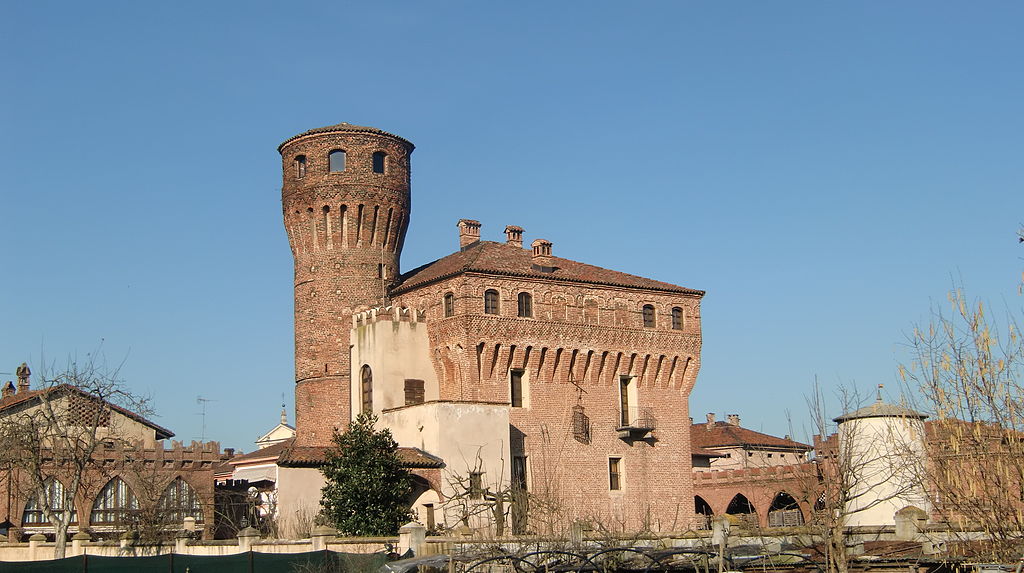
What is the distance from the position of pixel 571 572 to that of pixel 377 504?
55.5 ft

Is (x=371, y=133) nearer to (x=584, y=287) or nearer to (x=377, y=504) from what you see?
(x=584, y=287)

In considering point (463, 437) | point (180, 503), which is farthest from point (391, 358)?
point (180, 503)

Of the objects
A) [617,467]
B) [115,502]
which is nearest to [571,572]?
[617,467]

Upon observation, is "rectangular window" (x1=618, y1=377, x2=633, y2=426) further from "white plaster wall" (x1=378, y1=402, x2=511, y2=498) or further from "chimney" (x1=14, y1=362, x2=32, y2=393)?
"chimney" (x1=14, y1=362, x2=32, y2=393)

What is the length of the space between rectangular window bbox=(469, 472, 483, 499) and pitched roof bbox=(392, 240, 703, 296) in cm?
723

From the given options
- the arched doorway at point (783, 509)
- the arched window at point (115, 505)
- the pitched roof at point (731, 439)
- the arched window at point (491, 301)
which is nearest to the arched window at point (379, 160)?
the arched window at point (491, 301)

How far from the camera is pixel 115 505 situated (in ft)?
146

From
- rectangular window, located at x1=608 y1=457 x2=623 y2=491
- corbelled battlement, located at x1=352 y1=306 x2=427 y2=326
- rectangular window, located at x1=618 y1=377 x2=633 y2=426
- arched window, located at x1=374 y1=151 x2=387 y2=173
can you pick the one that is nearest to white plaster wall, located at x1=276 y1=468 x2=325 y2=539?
corbelled battlement, located at x1=352 y1=306 x2=427 y2=326

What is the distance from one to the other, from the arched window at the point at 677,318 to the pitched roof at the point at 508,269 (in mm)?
749

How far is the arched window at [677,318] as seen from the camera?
47188mm

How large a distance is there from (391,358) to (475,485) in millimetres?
6604

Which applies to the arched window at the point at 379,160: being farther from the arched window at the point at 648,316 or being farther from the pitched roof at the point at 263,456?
the pitched roof at the point at 263,456

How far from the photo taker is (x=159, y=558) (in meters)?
25.1

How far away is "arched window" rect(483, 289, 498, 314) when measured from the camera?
139ft
